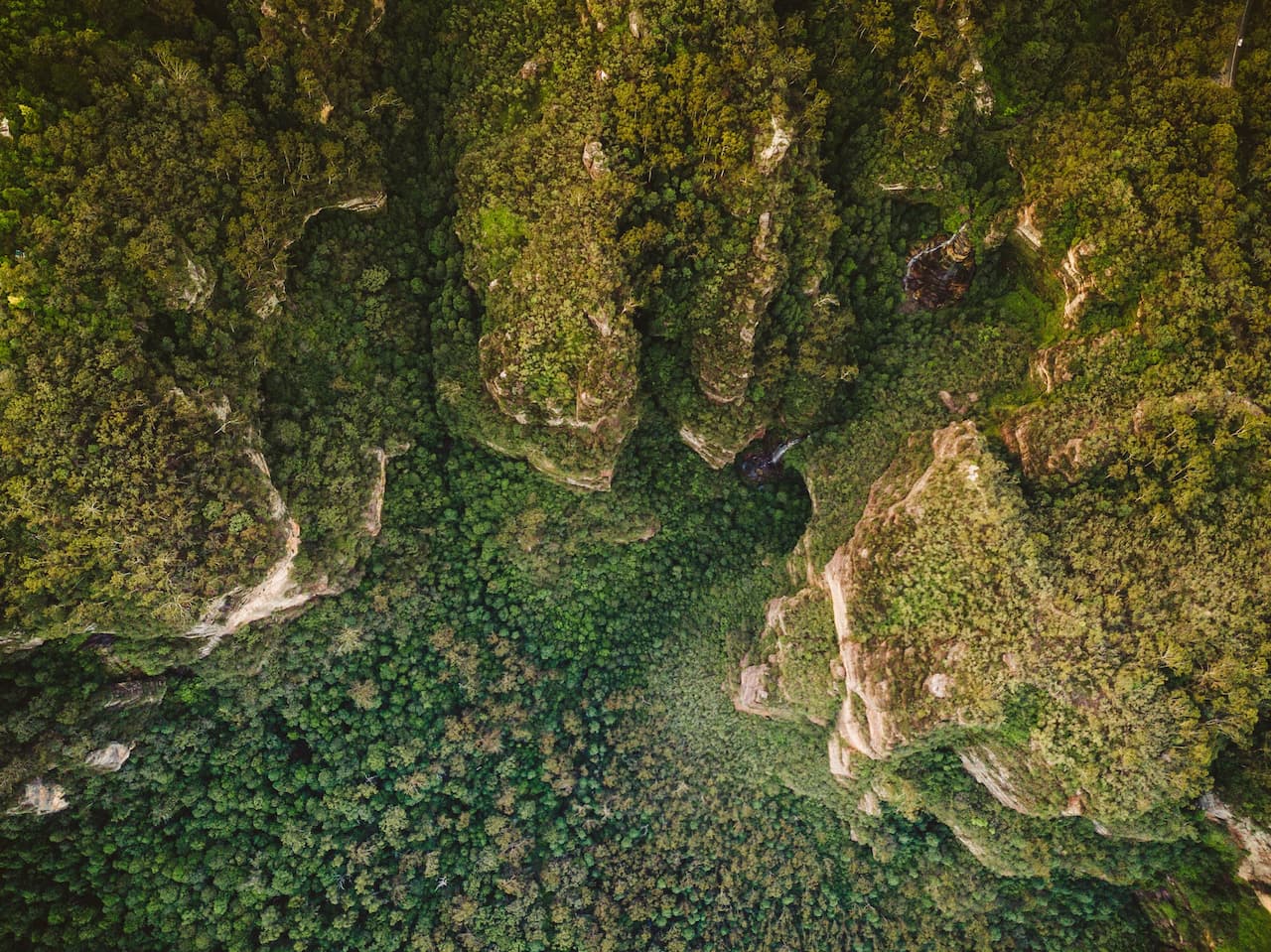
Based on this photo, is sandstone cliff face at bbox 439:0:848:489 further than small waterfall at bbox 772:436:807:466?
No

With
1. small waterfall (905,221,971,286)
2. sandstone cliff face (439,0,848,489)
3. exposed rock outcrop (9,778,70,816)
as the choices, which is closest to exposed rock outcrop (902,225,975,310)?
small waterfall (905,221,971,286)

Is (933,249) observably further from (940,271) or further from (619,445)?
(619,445)

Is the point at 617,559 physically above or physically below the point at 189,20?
below

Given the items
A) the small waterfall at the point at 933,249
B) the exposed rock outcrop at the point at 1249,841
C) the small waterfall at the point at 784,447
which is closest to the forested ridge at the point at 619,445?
the exposed rock outcrop at the point at 1249,841

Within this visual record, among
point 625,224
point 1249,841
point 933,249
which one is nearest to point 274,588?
point 625,224

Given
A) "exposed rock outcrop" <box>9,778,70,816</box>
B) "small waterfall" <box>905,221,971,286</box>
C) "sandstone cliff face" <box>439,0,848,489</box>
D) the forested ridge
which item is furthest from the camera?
"small waterfall" <box>905,221,971,286</box>

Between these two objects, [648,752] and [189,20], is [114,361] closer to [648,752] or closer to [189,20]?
[189,20]

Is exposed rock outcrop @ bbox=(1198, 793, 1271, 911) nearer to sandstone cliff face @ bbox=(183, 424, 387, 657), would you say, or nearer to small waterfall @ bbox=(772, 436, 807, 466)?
small waterfall @ bbox=(772, 436, 807, 466)

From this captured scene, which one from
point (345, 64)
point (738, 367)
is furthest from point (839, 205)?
point (345, 64)
